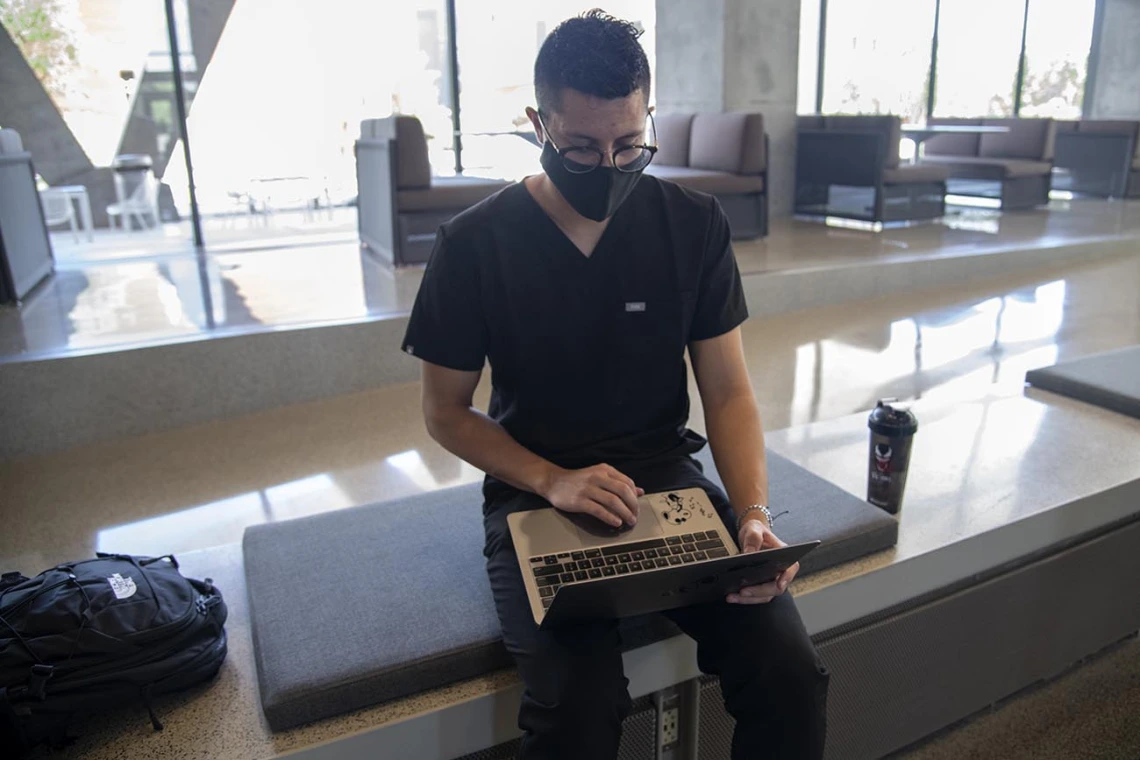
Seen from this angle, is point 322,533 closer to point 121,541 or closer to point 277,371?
point 121,541

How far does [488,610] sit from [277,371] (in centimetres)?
236

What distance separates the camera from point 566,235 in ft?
4.46

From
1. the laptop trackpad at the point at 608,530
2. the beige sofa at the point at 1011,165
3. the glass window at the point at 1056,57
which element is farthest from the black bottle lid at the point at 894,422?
the glass window at the point at 1056,57

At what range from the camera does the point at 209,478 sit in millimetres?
2703

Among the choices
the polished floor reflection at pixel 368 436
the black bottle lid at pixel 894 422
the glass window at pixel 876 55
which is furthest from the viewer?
the glass window at pixel 876 55

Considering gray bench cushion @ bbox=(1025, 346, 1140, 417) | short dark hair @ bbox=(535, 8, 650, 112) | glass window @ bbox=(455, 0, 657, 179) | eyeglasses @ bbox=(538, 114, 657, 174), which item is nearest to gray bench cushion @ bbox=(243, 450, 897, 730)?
eyeglasses @ bbox=(538, 114, 657, 174)

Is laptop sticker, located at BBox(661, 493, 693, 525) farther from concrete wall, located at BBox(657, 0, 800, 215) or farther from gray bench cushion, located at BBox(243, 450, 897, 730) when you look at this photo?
concrete wall, located at BBox(657, 0, 800, 215)

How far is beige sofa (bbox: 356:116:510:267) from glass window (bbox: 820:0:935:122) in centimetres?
557

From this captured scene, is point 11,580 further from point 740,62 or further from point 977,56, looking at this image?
point 977,56

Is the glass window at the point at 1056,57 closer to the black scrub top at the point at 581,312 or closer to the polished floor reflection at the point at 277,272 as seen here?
the polished floor reflection at the point at 277,272

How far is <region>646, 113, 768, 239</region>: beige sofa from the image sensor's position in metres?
5.69

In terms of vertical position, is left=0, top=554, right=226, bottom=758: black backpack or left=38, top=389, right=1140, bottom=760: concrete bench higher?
left=0, top=554, right=226, bottom=758: black backpack

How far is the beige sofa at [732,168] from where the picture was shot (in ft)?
18.7

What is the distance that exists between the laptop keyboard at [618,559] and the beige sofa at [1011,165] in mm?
7213
